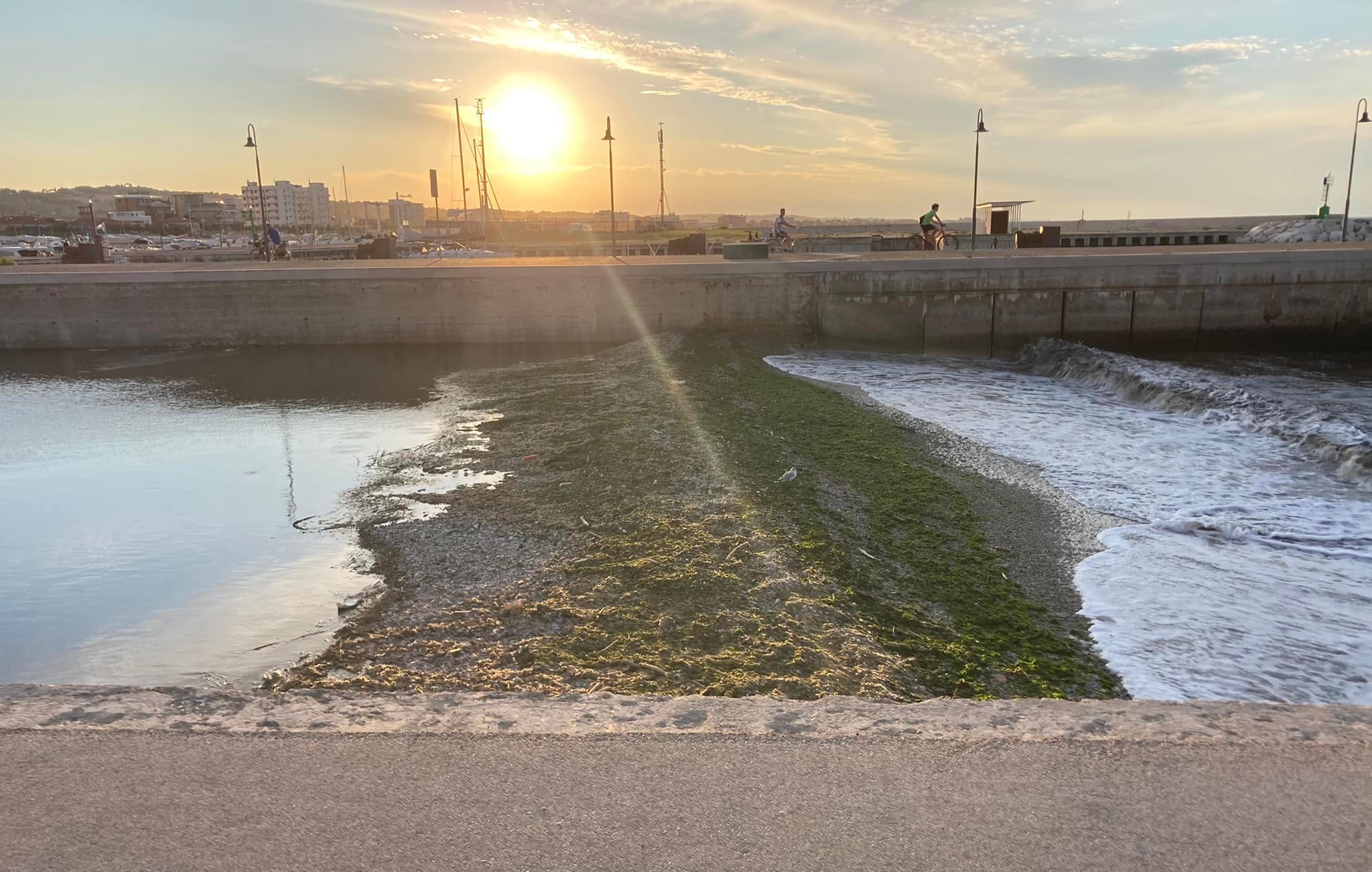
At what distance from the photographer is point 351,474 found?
10.2m

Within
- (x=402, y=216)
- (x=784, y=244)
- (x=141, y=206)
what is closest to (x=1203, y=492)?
(x=784, y=244)

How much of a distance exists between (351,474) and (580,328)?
464 inches

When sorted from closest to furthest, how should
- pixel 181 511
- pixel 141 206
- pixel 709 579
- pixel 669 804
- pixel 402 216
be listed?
pixel 669 804
pixel 709 579
pixel 181 511
pixel 402 216
pixel 141 206

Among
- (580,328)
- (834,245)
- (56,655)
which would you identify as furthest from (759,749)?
(834,245)

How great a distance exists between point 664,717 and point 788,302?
1889cm

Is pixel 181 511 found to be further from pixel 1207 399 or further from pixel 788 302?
pixel 788 302

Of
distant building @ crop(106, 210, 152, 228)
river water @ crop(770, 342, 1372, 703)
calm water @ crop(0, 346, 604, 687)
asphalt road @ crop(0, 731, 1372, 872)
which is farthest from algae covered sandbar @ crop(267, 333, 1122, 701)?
distant building @ crop(106, 210, 152, 228)

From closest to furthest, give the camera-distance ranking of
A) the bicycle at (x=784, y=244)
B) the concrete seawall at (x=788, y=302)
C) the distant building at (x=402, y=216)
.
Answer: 1. the concrete seawall at (x=788, y=302)
2. the bicycle at (x=784, y=244)
3. the distant building at (x=402, y=216)

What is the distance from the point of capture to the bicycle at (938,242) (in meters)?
29.5

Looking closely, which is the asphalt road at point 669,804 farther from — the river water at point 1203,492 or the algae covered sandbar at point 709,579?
the river water at point 1203,492

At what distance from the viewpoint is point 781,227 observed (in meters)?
31.3

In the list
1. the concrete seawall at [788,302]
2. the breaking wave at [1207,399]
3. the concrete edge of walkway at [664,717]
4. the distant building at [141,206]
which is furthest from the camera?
the distant building at [141,206]

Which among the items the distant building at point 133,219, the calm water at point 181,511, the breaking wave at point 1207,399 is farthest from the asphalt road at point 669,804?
the distant building at point 133,219

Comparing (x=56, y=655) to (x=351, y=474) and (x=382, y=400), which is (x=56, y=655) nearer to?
(x=351, y=474)
